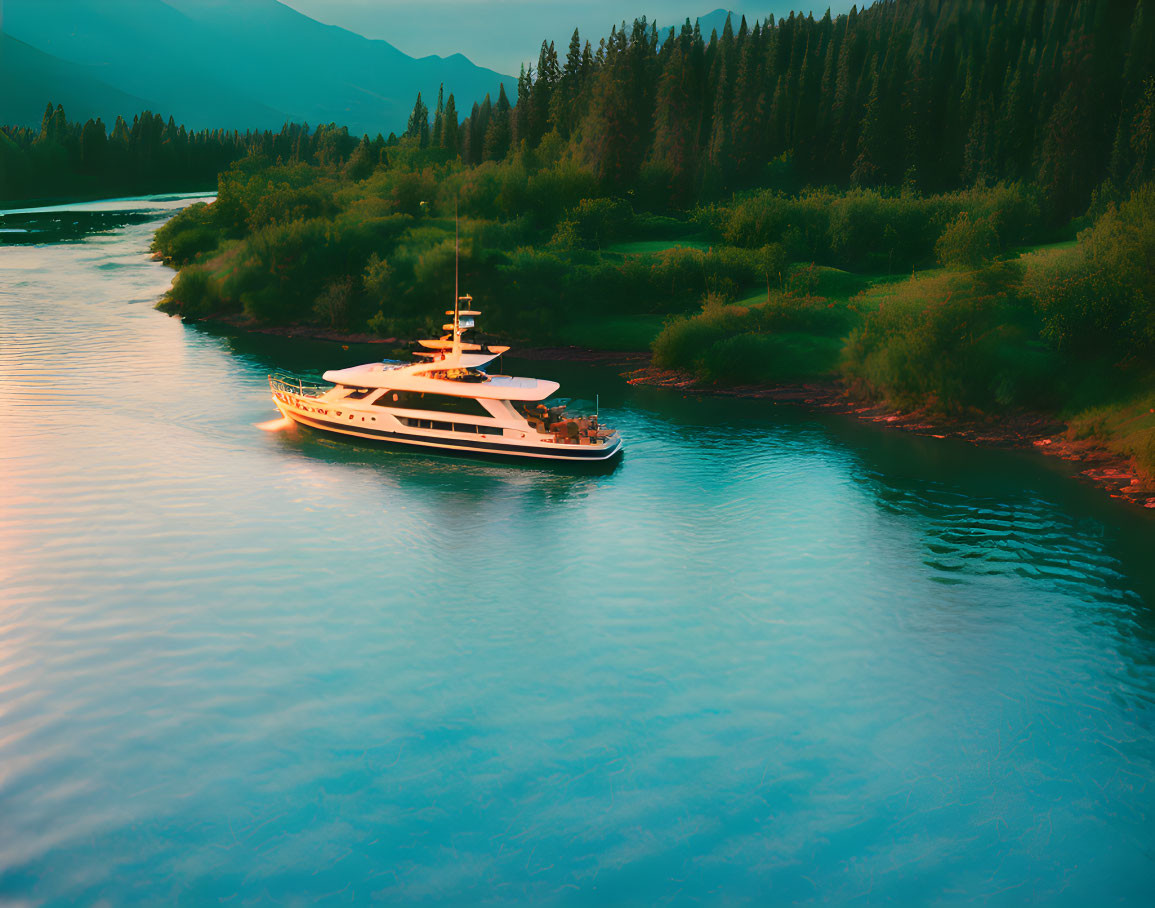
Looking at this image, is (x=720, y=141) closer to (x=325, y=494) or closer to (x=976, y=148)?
(x=976, y=148)

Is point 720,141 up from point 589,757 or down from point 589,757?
up

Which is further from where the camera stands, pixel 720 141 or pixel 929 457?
pixel 720 141

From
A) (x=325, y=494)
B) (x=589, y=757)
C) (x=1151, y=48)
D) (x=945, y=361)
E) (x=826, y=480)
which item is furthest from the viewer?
(x=1151, y=48)

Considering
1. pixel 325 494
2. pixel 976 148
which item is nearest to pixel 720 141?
pixel 976 148

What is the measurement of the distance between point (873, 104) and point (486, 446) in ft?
296

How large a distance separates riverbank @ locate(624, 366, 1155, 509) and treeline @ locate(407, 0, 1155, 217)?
47349 millimetres

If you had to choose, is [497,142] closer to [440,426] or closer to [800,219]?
[800,219]

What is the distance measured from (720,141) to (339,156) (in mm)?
99560

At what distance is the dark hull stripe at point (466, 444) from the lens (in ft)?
142

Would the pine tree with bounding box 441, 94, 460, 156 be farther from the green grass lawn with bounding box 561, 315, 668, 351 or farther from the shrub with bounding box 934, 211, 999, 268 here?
the shrub with bounding box 934, 211, 999, 268

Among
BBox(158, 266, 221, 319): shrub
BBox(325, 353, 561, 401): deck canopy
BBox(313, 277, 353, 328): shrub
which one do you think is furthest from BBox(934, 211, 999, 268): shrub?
BBox(158, 266, 221, 319): shrub

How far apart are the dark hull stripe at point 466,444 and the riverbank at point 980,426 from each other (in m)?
19.4

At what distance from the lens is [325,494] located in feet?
129

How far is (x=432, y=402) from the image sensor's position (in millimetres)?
44375
